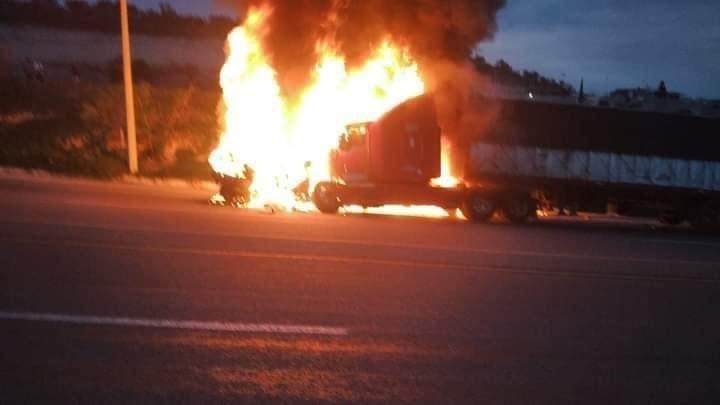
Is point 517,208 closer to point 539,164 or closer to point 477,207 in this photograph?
point 477,207

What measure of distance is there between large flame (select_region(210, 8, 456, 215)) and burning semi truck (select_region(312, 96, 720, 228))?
731mm

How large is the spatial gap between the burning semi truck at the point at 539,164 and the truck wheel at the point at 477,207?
2 centimetres

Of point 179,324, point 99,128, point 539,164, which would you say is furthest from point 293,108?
point 179,324

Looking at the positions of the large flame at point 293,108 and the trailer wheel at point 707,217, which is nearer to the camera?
the large flame at point 293,108

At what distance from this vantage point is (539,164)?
21250 millimetres

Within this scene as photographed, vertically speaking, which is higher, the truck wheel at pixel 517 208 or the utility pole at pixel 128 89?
the utility pole at pixel 128 89

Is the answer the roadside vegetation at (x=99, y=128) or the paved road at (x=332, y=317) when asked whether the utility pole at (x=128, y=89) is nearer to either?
the roadside vegetation at (x=99, y=128)

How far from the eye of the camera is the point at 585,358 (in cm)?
804

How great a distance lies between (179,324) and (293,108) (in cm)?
1436

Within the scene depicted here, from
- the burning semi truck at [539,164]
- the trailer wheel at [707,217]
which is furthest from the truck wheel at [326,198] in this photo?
the trailer wheel at [707,217]

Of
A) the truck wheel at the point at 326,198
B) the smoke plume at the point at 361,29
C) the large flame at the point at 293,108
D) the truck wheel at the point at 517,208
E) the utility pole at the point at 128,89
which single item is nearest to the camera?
the truck wheel at the point at 326,198

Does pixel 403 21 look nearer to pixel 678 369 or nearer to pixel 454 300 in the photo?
pixel 454 300

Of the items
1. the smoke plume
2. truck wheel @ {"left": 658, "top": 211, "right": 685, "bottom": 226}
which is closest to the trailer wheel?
truck wheel @ {"left": 658, "top": 211, "right": 685, "bottom": 226}

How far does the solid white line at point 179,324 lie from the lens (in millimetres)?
8266
